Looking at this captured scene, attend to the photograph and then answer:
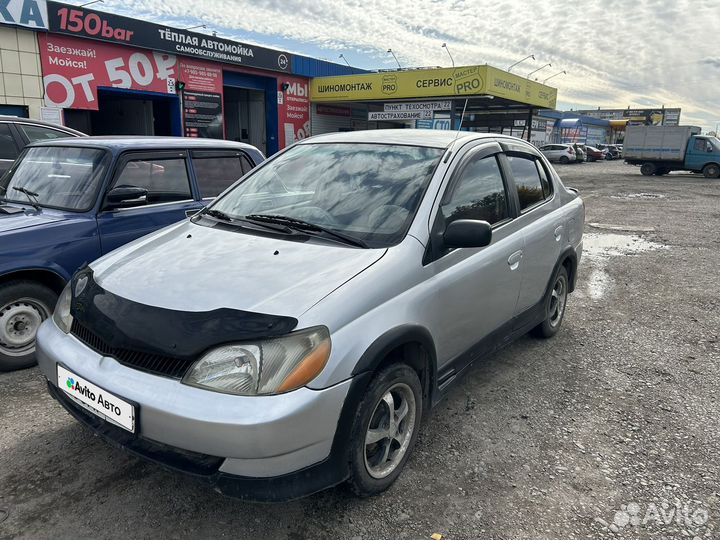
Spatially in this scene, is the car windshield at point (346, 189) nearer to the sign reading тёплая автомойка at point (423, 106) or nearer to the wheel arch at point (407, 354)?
the wheel arch at point (407, 354)

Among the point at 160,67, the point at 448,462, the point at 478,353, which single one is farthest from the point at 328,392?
the point at 160,67

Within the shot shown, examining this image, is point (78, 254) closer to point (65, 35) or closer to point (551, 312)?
point (551, 312)

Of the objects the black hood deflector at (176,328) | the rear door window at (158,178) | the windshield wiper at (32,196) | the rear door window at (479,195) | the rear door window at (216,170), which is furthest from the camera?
the rear door window at (216,170)

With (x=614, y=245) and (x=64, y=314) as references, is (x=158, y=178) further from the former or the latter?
(x=614, y=245)

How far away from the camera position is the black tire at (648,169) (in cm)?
3135

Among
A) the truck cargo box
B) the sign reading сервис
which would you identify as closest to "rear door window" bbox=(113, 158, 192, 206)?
the sign reading сервис

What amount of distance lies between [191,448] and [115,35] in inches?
681

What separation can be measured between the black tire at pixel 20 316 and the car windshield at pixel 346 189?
1.56m

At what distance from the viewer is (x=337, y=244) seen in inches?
111

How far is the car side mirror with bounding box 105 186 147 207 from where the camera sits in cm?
425

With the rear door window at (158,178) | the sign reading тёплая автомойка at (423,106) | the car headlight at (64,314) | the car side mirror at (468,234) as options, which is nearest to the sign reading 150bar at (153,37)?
the sign reading тёплая автомойка at (423,106)

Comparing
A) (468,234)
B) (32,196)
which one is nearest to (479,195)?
(468,234)

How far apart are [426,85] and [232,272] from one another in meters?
21.0

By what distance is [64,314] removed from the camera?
2.84m
